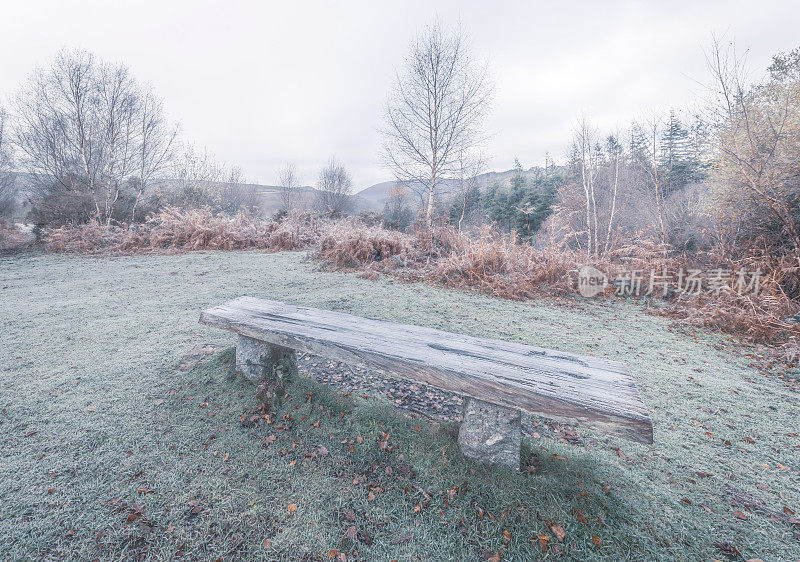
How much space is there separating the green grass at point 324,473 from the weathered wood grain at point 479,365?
0.49 m

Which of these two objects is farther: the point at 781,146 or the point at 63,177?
the point at 63,177

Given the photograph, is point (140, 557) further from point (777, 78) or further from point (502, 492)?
point (777, 78)

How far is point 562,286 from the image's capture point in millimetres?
6129

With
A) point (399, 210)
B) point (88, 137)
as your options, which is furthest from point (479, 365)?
point (399, 210)

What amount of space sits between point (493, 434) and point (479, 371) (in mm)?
389

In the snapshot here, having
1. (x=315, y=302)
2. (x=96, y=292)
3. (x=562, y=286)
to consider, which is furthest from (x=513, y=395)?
(x=96, y=292)

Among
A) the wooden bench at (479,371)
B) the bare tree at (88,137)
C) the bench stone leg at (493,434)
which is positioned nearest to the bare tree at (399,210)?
the bare tree at (88,137)

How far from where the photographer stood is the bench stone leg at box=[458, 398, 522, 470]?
1588 millimetres

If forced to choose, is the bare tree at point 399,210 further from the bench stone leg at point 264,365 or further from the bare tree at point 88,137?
the bench stone leg at point 264,365

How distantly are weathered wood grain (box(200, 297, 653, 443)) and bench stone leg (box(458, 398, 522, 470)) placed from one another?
213 mm

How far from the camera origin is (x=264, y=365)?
89.9 inches

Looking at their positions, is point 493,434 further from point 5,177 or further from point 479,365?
point 5,177

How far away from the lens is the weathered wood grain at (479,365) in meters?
1.29

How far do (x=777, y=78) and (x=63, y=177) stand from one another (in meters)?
22.1
